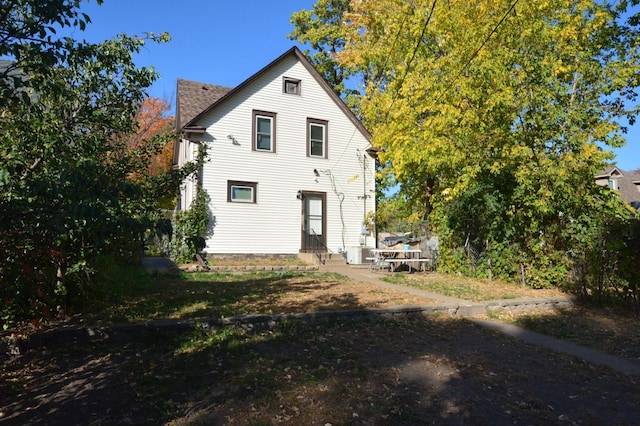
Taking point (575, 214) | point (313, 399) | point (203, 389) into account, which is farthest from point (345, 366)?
point (575, 214)

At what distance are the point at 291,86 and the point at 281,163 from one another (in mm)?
3362

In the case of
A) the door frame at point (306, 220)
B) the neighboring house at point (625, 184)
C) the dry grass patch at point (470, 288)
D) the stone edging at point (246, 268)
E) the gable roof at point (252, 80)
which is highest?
the gable roof at point (252, 80)

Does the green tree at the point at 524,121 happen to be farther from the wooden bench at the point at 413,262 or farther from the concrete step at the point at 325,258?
the concrete step at the point at 325,258

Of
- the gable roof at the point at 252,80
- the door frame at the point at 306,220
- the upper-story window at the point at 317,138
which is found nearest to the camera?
the gable roof at the point at 252,80

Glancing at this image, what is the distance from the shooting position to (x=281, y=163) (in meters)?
17.2

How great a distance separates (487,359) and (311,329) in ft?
7.94

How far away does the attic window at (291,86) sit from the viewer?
17.6 metres

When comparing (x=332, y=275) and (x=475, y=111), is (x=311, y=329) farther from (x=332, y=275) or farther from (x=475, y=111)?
(x=475, y=111)

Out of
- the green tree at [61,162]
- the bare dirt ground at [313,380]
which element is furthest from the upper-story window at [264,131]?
the bare dirt ground at [313,380]

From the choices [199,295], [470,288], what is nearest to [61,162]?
[199,295]

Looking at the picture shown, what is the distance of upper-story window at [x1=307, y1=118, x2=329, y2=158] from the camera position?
1794cm

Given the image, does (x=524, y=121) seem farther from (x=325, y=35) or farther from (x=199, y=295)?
(x=325, y=35)

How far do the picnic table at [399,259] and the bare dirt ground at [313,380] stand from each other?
6944mm

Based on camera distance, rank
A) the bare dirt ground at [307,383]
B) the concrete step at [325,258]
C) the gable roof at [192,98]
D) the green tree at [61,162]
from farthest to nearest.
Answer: the gable roof at [192,98] < the concrete step at [325,258] < the bare dirt ground at [307,383] < the green tree at [61,162]
